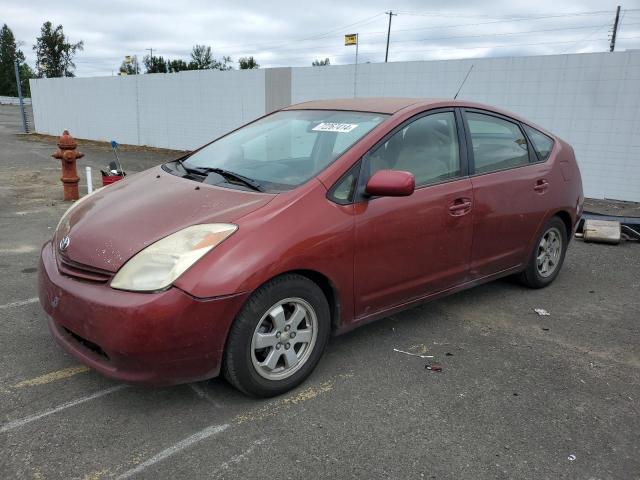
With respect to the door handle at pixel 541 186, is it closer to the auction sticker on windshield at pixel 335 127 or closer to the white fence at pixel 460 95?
the auction sticker on windshield at pixel 335 127

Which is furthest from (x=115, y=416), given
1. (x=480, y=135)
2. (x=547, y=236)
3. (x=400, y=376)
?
(x=547, y=236)

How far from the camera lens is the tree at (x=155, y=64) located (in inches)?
2965

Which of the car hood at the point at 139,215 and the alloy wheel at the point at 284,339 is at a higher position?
the car hood at the point at 139,215

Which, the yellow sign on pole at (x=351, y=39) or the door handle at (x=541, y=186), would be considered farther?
the yellow sign on pole at (x=351, y=39)

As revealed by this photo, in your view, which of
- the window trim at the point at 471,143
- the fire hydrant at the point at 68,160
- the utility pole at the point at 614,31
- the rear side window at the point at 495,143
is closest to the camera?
the window trim at the point at 471,143

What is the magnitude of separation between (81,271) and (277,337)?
3.58 ft

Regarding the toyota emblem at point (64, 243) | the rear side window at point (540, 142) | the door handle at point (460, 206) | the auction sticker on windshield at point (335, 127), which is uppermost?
the auction sticker on windshield at point (335, 127)

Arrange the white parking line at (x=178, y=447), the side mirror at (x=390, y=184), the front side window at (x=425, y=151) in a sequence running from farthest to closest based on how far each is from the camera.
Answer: the front side window at (x=425, y=151), the side mirror at (x=390, y=184), the white parking line at (x=178, y=447)

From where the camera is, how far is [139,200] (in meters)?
3.21

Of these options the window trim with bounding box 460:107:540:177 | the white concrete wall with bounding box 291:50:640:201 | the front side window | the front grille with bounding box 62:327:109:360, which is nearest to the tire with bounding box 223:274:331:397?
the front grille with bounding box 62:327:109:360

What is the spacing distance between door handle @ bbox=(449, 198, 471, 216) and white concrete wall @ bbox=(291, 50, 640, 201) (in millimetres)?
7356

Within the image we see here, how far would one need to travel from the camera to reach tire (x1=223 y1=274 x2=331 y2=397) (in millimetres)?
2736

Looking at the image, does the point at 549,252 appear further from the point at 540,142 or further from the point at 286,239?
the point at 286,239

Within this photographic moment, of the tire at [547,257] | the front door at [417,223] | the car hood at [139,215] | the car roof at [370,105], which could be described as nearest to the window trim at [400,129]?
the front door at [417,223]
